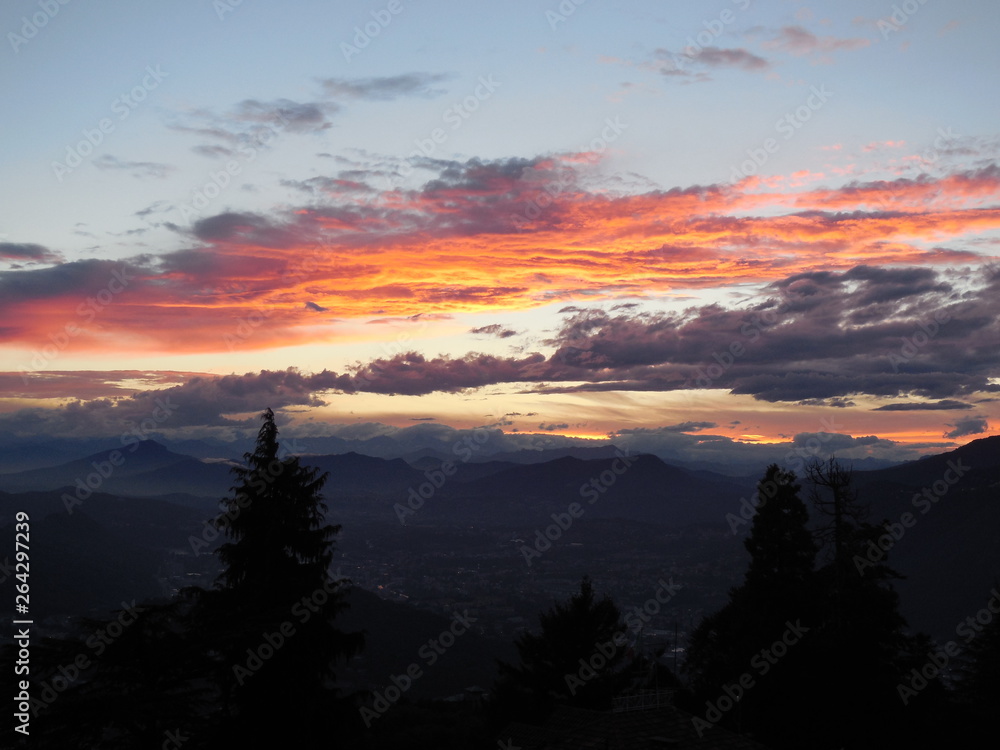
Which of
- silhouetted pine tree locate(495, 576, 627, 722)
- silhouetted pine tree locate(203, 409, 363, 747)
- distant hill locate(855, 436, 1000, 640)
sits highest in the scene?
silhouetted pine tree locate(203, 409, 363, 747)

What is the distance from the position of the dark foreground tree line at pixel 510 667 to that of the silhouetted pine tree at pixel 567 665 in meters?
0.10

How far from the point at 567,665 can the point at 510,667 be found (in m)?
3.80

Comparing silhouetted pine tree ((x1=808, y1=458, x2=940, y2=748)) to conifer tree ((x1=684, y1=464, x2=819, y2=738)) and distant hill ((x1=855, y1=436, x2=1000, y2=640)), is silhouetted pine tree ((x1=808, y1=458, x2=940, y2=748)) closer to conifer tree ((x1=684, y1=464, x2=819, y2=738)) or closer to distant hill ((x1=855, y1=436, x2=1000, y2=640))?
conifer tree ((x1=684, y1=464, x2=819, y2=738))

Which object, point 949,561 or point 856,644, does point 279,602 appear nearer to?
point 856,644

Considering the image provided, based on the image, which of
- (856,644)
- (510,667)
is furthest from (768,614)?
(510,667)

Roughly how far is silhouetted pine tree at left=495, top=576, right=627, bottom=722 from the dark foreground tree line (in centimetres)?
10

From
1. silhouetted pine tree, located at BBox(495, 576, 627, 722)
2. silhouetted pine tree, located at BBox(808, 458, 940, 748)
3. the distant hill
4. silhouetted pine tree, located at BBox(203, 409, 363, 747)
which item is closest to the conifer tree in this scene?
silhouetted pine tree, located at BBox(808, 458, 940, 748)

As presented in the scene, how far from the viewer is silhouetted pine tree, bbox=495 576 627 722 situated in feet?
125

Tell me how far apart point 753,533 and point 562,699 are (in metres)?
13.2

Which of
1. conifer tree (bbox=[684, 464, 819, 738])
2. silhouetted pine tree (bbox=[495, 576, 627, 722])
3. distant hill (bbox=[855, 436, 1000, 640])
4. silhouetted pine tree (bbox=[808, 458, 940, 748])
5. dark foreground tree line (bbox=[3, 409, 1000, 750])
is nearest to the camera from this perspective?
dark foreground tree line (bbox=[3, 409, 1000, 750])

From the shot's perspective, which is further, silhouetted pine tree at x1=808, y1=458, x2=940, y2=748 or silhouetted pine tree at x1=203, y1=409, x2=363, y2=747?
silhouetted pine tree at x1=808, y1=458, x2=940, y2=748

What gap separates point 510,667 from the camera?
42.4 m

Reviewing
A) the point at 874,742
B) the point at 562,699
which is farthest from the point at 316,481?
the point at 874,742

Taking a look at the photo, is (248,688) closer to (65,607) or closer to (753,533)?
(753,533)
